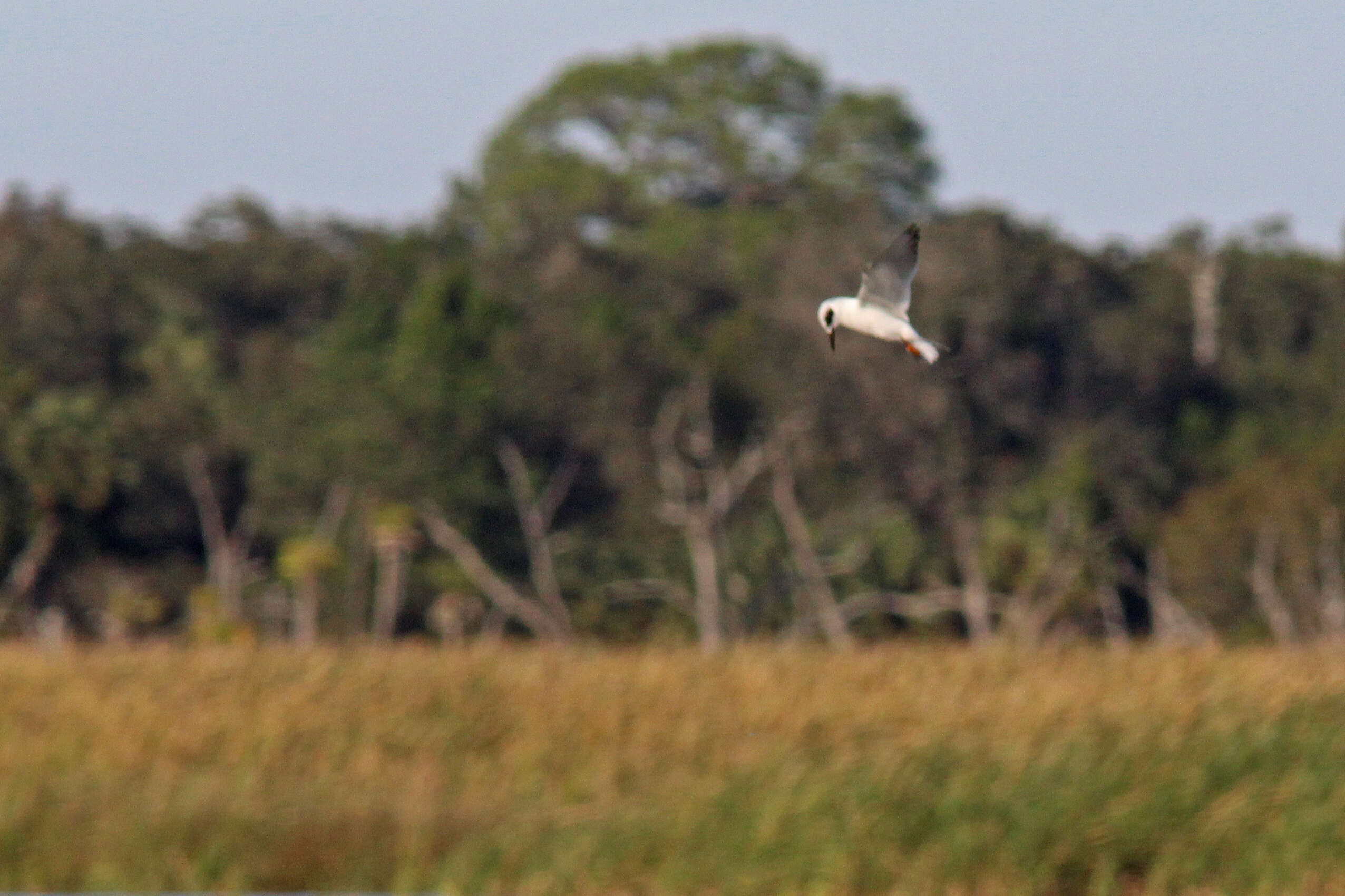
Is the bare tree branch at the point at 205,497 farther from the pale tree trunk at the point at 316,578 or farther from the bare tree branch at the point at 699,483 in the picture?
the bare tree branch at the point at 699,483

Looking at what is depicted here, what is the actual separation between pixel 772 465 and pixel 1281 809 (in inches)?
914

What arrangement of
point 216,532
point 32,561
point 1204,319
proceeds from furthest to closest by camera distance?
point 1204,319 → point 216,532 → point 32,561

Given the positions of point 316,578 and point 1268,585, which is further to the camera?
point 316,578

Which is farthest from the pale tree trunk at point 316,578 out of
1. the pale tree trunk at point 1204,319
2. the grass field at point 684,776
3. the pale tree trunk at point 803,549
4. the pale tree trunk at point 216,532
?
the grass field at point 684,776

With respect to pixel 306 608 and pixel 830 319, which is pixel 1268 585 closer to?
pixel 306 608

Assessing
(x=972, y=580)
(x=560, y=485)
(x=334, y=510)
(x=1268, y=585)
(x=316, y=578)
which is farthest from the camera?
(x=560, y=485)

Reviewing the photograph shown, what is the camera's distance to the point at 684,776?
33.3 feet

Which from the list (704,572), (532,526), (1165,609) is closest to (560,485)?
(532,526)

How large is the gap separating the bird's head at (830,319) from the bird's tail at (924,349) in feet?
0.29

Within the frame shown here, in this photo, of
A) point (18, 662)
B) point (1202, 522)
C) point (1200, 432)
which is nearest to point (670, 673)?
point (18, 662)

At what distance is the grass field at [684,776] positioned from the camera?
8531 mm

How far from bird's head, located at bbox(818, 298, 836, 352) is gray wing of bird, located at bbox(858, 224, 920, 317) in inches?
2.0

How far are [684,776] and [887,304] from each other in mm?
7279

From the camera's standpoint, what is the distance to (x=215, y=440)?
3431cm
